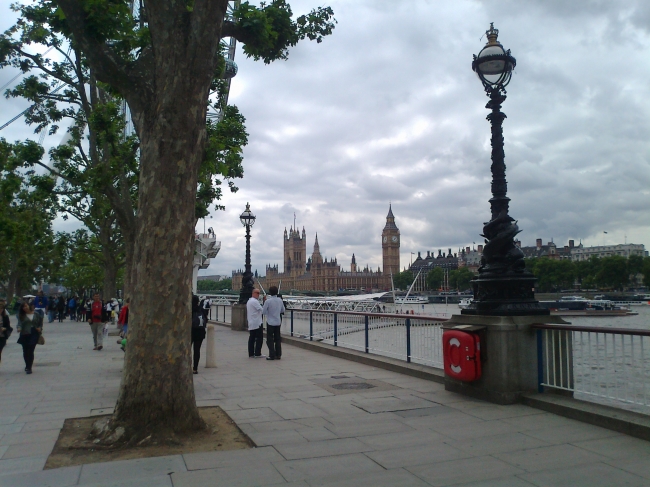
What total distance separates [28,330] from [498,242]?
1010cm

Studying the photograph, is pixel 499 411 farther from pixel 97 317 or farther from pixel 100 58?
pixel 97 317

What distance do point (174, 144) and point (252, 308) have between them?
817 cm

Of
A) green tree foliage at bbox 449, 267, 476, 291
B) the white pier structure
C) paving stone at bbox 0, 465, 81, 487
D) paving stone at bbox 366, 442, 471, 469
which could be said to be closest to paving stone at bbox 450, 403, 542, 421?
paving stone at bbox 366, 442, 471, 469

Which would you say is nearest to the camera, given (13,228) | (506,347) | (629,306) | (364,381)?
(506,347)

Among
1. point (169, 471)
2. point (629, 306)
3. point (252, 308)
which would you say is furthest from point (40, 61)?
point (629, 306)

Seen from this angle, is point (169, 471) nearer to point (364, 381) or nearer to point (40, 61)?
point (364, 381)

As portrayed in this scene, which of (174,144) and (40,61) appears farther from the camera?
(40,61)

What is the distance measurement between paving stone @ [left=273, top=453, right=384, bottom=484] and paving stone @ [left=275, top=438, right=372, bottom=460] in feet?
0.48

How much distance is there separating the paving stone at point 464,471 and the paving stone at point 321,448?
82 centimetres

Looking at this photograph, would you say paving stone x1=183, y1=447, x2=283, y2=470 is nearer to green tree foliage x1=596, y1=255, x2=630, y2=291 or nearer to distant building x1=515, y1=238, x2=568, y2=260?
green tree foliage x1=596, y1=255, x2=630, y2=291

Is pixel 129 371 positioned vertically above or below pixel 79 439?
above

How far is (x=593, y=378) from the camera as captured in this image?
7359mm

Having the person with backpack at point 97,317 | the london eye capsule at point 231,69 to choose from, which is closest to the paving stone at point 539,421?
the person with backpack at point 97,317

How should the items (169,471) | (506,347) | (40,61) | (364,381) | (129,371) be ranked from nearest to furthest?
(169,471), (129,371), (506,347), (364,381), (40,61)
